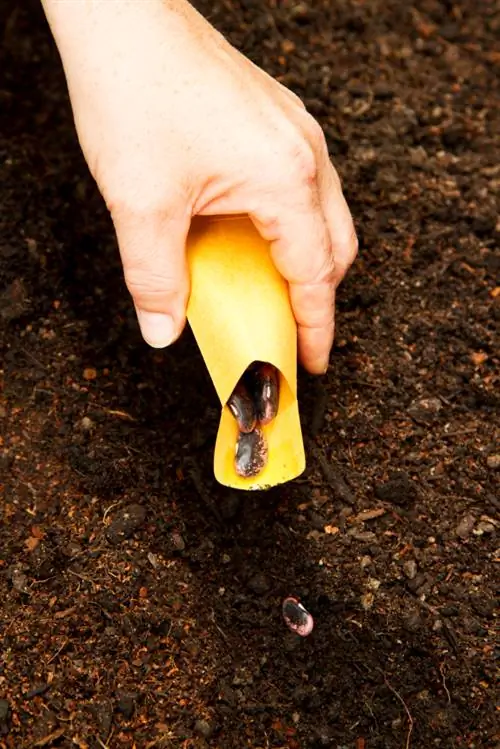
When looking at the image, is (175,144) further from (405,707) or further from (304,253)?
(405,707)

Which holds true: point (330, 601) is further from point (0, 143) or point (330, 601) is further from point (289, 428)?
point (0, 143)

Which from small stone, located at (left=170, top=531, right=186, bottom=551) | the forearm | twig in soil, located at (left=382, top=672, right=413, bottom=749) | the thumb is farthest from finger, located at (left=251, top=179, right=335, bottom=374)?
twig in soil, located at (left=382, top=672, right=413, bottom=749)

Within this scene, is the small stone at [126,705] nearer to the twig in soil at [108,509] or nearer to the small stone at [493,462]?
the twig in soil at [108,509]

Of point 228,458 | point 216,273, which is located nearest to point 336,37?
point 216,273

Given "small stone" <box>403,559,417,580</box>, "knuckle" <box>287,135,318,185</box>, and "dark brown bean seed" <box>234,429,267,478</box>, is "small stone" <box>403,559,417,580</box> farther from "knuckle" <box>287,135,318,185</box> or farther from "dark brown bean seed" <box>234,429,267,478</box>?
"knuckle" <box>287,135,318,185</box>

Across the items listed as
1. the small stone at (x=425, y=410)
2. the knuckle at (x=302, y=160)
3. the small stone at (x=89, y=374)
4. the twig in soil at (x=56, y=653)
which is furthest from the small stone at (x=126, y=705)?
the knuckle at (x=302, y=160)

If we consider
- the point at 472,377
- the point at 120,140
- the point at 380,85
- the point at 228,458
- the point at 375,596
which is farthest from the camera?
the point at 380,85

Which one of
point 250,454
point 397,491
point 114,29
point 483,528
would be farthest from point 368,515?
point 114,29
